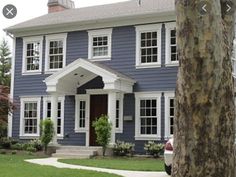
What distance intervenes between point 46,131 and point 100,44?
471 cm

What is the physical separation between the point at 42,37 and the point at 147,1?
18.0 feet

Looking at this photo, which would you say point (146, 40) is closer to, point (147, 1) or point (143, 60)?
point (143, 60)

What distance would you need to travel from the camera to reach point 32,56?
24.0 metres

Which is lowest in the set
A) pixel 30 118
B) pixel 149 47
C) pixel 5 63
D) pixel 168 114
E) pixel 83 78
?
pixel 30 118

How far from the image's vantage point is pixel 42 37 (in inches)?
936

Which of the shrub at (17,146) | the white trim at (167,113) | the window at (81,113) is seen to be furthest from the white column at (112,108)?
the shrub at (17,146)

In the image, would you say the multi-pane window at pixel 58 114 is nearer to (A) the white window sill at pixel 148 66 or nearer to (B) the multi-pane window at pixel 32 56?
(B) the multi-pane window at pixel 32 56

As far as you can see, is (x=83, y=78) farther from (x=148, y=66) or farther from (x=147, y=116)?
(x=147, y=116)

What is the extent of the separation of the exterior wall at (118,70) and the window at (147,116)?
0.19m

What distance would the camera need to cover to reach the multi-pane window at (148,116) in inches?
816

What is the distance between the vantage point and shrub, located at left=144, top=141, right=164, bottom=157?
19609mm

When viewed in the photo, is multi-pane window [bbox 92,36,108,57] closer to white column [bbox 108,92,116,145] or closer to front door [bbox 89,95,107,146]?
front door [bbox 89,95,107,146]

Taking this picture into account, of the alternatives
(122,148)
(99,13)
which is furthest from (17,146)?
(99,13)

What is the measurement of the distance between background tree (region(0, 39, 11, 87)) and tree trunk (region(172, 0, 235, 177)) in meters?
36.5
